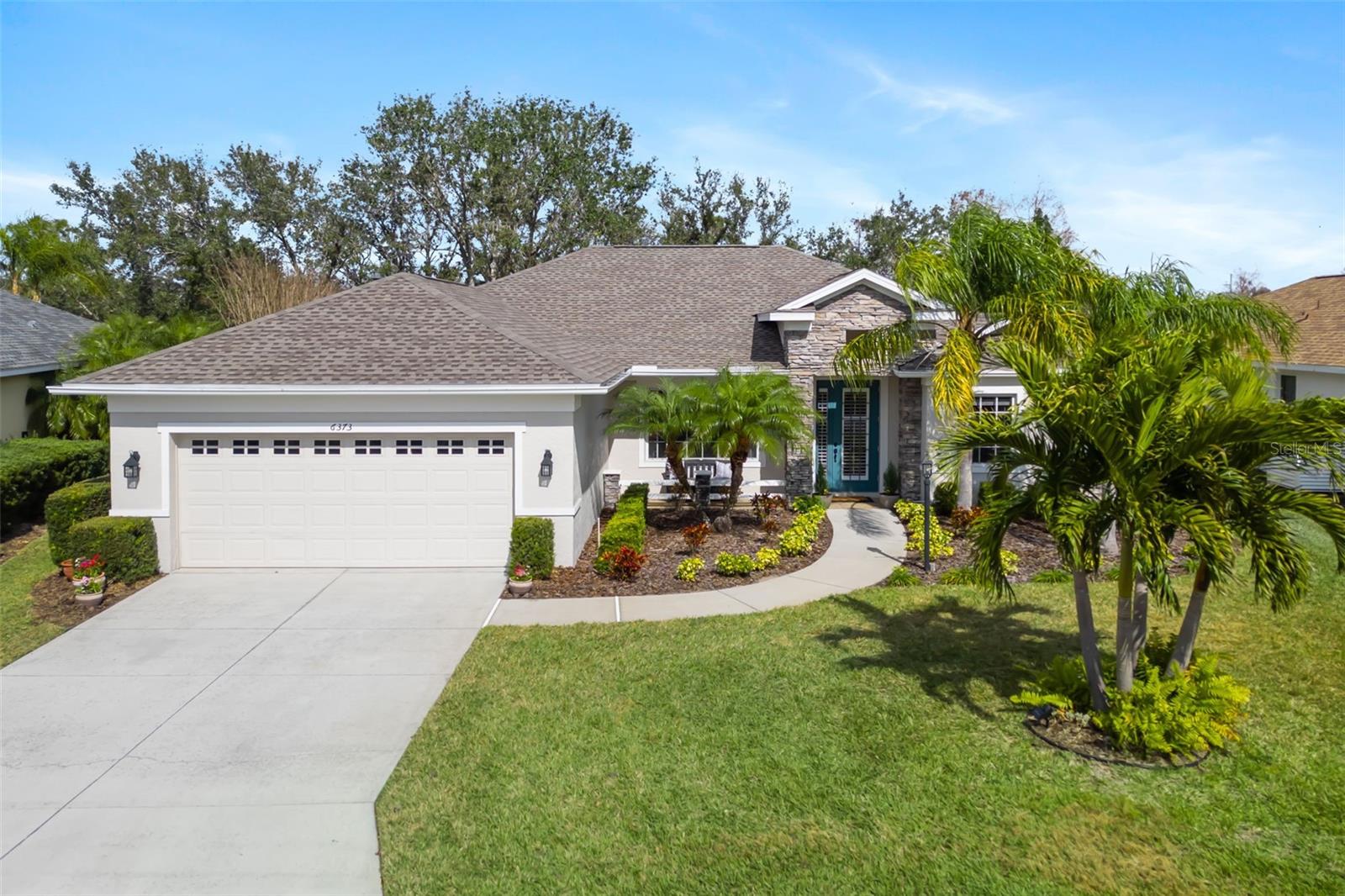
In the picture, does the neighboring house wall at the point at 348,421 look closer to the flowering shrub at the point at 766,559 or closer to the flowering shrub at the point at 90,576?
the flowering shrub at the point at 90,576

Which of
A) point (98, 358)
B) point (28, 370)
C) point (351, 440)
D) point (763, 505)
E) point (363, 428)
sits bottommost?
point (763, 505)

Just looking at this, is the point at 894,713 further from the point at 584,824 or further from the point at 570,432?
the point at 570,432

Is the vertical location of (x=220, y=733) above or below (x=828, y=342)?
below

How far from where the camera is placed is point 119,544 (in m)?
12.2

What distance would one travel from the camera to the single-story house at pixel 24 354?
1916cm

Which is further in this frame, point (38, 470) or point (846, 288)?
point (846, 288)

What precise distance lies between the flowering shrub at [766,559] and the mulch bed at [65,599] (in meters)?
8.58

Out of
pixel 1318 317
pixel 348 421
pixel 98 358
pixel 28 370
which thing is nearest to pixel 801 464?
pixel 348 421

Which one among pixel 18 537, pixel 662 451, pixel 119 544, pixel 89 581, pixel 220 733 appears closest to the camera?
pixel 220 733

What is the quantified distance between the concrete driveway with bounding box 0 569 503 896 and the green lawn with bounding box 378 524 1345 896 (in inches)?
18.6

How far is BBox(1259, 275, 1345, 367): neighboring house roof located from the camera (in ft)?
64.9

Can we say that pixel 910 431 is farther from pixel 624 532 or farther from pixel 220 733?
pixel 220 733

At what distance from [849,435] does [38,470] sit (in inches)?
597

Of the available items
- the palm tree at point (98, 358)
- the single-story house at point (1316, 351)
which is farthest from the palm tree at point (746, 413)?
the palm tree at point (98, 358)
